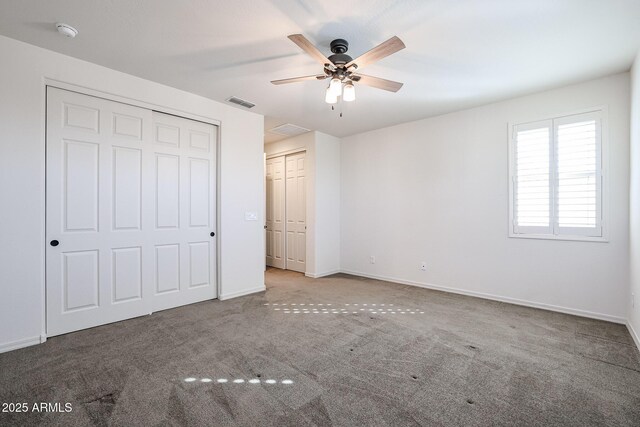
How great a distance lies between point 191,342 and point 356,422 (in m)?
1.77

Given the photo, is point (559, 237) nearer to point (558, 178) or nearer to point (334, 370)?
point (558, 178)

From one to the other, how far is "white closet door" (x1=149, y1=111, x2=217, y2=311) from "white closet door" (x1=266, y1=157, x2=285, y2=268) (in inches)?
93.0

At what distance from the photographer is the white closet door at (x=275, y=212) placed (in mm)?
6449

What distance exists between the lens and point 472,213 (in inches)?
172

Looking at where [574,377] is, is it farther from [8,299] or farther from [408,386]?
[8,299]

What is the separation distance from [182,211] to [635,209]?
4.93 m

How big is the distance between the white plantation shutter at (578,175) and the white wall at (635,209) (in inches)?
12.3

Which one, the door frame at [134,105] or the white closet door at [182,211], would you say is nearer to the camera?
the door frame at [134,105]

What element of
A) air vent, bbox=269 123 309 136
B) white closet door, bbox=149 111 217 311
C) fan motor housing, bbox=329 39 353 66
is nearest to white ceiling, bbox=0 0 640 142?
fan motor housing, bbox=329 39 353 66

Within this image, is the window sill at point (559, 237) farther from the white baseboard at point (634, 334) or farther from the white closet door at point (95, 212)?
the white closet door at point (95, 212)

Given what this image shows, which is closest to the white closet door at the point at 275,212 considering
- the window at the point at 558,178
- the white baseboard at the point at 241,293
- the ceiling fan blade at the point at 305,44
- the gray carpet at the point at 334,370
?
the white baseboard at the point at 241,293

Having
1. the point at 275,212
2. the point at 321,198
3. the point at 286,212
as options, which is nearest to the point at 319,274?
the point at 321,198

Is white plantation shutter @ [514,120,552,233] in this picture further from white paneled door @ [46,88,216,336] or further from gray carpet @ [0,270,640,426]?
white paneled door @ [46,88,216,336]

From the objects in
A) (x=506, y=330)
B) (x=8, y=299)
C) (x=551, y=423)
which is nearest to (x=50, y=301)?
(x=8, y=299)
